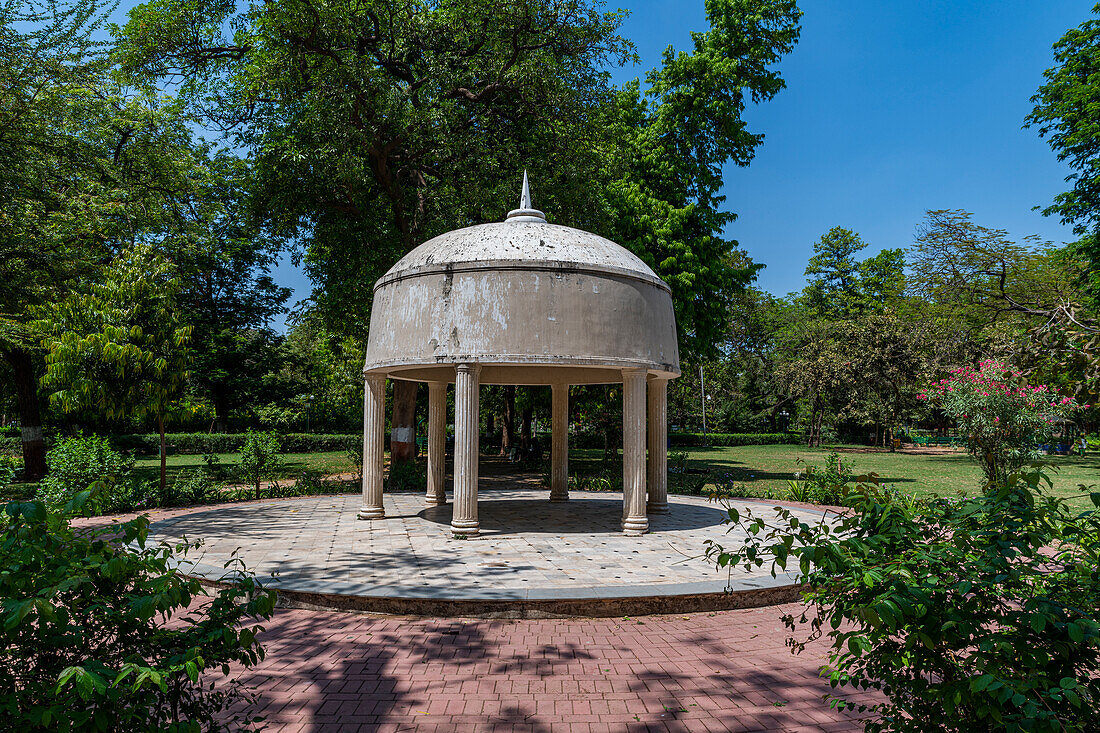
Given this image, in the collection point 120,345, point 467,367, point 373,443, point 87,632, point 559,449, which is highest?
point 120,345

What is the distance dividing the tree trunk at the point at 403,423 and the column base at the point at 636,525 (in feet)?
35.5

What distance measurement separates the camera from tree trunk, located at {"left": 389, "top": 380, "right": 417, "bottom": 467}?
20359 mm

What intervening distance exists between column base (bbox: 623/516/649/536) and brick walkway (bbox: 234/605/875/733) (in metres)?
4.00

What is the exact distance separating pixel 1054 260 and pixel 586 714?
48580mm

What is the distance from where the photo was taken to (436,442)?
1445 cm

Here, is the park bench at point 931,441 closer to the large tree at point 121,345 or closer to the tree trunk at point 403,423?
the tree trunk at point 403,423

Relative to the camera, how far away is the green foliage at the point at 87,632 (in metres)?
2.28

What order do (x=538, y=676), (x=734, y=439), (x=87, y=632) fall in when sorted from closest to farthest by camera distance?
(x=87, y=632)
(x=538, y=676)
(x=734, y=439)

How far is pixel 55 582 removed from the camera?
247 centimetres

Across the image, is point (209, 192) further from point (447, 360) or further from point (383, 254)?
point (447, 360)

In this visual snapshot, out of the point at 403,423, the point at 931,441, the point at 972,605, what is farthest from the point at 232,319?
the point at 931,441

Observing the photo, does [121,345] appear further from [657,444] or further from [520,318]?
[657,444]

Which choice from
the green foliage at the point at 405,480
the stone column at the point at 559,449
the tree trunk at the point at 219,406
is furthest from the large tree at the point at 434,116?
the tree trunk at the point at 219,406

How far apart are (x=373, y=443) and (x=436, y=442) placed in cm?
213
